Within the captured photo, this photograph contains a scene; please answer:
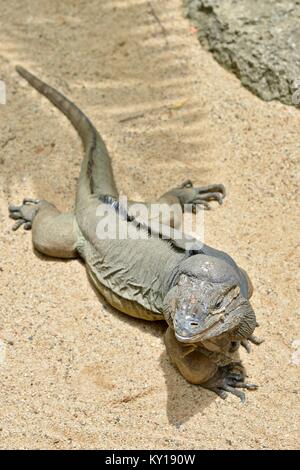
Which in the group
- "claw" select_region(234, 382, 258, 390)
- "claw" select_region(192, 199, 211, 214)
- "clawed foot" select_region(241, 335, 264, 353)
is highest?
"claw" select_region(192, 199, 211, 214)

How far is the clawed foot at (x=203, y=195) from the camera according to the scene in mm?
6352

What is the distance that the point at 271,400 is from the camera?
4.84m

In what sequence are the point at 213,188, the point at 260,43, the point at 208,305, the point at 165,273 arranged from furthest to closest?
the point at 260,43
the point at 213,188
the point at 165,273
the point at 208,305

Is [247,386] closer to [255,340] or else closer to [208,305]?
[255,340]

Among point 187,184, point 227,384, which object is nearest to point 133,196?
point 187,184

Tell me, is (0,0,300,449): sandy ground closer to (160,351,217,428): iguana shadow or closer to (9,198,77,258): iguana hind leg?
(160,351,217,428): iguana shadow

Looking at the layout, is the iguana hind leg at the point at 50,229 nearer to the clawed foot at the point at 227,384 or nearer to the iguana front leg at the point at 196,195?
the iguana front leg at the point at 196,195

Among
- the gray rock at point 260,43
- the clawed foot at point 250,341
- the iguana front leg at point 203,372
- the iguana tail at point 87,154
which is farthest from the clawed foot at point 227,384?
the gray rock at point 260,43

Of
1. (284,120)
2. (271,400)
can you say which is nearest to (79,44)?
(284,120)

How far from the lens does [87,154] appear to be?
254 inches

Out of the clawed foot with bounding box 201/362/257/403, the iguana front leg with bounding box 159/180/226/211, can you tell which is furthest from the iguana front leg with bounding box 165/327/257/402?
the iguana front leg with bounding box 159/180/226/211

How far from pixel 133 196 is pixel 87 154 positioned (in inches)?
21.7

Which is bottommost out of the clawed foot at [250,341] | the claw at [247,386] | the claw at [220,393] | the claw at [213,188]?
the claw at [220,393]

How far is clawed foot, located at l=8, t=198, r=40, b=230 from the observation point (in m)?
6.31
